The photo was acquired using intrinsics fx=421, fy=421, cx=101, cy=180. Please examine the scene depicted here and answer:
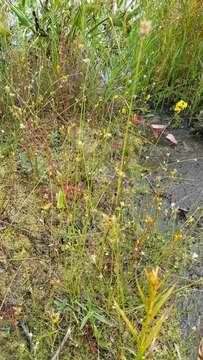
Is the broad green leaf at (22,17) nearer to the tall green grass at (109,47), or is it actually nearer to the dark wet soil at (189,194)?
the tall green grass at (109,47)

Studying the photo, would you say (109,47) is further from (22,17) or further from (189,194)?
(189,194)

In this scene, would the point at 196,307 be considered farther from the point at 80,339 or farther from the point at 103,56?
the point at 103,56

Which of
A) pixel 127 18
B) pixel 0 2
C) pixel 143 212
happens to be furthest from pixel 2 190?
pixel 127 18

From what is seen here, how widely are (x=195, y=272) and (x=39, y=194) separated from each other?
843mm

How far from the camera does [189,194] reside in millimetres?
2289

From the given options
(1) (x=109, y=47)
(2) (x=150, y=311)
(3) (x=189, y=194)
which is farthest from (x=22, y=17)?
(2) (x=150, y=311)

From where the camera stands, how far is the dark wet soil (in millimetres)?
1728

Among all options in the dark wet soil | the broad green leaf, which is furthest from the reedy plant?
the broad green leaf

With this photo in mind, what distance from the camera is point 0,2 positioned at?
258 cm

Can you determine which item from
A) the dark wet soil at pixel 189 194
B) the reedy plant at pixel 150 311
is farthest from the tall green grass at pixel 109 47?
the reedy plant at pixel 150 311

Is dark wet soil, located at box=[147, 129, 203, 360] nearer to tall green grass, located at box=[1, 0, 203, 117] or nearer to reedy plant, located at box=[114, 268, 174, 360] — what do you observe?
tall green grass, located at box=[1, 0, 203, 117]

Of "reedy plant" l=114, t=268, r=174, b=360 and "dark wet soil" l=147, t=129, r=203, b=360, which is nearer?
"reedy plant" l=114, t=268, r=174, b=360

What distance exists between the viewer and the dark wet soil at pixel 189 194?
1728 mm

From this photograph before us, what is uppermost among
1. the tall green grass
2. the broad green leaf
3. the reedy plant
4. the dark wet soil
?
the broad green leaf
